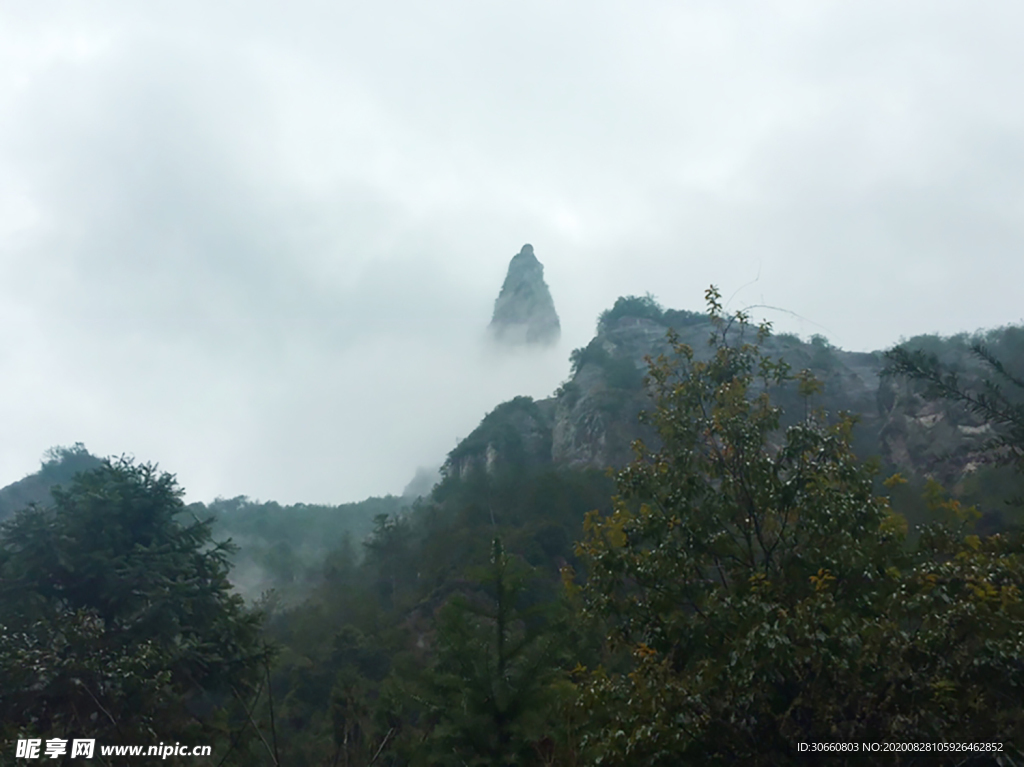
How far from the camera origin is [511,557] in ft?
33.1

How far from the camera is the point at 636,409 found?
195 ft

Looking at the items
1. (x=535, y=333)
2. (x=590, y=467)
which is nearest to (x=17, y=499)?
(x=590, y=467)

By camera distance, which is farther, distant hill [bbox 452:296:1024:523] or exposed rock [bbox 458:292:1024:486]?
exposed rock [bbox 458:292:1024:486]

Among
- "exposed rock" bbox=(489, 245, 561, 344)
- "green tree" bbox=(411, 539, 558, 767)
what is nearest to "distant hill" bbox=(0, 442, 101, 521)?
"exposed rock" bbox=(489, 245, 561, 344)

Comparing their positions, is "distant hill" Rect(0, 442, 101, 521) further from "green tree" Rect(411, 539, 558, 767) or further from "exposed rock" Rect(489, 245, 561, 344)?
"green tree" Rect(411, 539, 558, 767)

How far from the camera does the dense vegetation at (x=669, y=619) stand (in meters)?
5.50

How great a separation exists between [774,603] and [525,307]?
120 metres

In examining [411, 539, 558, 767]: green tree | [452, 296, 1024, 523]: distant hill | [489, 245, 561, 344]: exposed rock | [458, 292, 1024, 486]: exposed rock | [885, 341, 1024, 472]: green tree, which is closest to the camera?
[885, 341, 1024, 472]: green tree

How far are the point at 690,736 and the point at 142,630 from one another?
43.0 feet

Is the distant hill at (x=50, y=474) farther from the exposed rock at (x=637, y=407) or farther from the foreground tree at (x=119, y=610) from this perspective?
the foreground tree at (x=119, y=610)

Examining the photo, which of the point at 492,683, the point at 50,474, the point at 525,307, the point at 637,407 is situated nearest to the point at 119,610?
the point at 492,683

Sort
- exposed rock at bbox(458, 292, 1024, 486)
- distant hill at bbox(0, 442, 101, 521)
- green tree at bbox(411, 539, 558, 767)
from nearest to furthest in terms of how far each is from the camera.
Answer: green tree at bbox(411, 539, 558, 767), exposed rock at bbox(458, 292, 1024, 486), distant hill at bbox(0, 442, 101, 521)

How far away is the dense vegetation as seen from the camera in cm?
550

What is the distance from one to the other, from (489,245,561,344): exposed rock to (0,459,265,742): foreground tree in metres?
106
